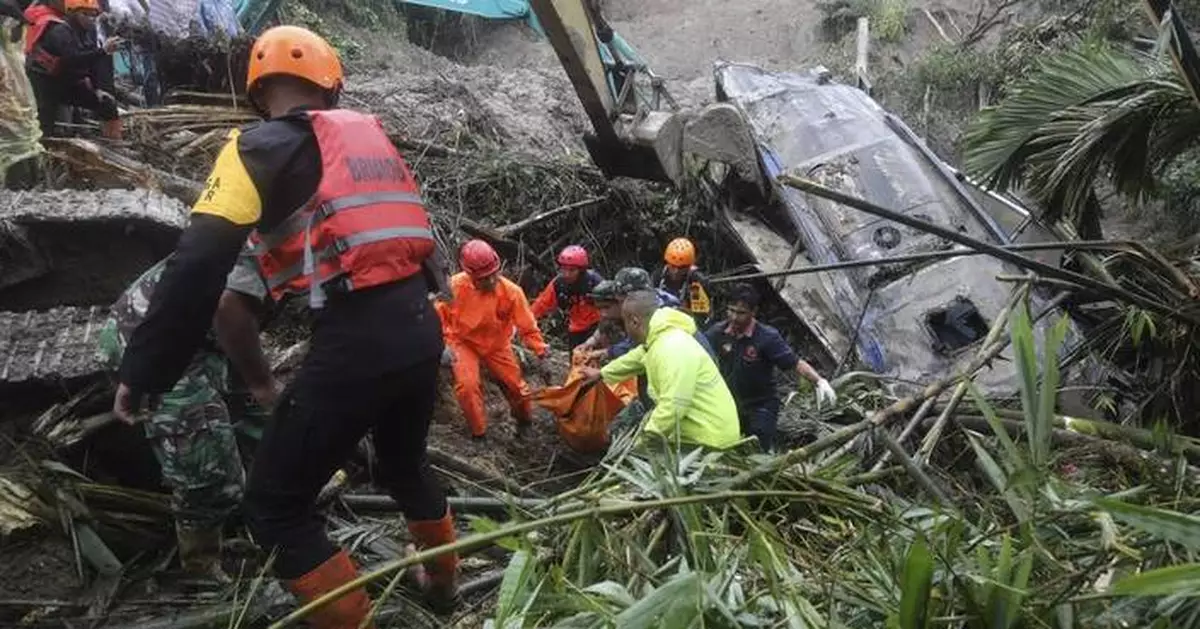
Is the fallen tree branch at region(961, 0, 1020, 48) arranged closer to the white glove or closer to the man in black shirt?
the man in black shirt

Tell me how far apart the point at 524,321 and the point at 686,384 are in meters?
2.18

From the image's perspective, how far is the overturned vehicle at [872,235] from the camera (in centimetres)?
664

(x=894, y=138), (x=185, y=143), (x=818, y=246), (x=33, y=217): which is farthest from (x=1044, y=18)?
(x=33, y=217)

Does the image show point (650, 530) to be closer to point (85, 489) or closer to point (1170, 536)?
point (1170, 536)

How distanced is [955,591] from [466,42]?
1841 centimetres

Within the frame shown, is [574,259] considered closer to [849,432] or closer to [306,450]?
[849,432]

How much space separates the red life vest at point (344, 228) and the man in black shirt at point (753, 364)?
9.72 feet

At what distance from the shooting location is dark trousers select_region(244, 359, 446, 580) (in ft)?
9.44

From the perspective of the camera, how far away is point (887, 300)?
690 cm

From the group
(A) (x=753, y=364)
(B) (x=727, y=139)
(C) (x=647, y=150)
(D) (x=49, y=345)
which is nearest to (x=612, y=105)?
(C) (x=647, y=150)

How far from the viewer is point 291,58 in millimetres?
2994

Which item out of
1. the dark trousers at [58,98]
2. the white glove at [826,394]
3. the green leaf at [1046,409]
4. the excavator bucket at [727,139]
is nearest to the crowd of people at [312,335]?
the green leaf at [1046,409]

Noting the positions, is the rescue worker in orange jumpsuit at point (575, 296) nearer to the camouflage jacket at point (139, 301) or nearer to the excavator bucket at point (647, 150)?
the excavator bucket at point (647, 150)

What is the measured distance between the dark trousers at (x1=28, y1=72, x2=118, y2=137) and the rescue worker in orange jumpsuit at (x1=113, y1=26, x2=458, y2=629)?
3.85m
